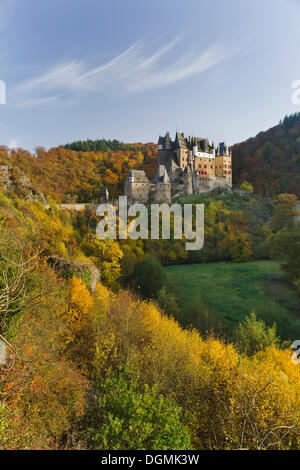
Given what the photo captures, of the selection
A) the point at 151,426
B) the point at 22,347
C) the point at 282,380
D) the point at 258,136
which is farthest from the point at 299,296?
the point at 258,136

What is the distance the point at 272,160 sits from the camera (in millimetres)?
69688

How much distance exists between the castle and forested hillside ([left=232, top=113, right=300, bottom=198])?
1567cm

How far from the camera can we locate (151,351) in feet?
35.5

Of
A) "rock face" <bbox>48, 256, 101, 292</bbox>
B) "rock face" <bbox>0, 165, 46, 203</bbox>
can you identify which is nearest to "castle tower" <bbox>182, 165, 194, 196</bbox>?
"rock face" <bbox>0, 165, 46, 203</bbox>

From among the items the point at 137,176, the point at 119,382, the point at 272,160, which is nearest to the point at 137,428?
the point at 119,382

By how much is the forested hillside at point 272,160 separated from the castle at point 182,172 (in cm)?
1567

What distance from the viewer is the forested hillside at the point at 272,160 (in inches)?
2415

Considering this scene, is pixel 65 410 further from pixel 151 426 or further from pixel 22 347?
pixel 151 426

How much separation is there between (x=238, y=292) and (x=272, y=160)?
5825 cm

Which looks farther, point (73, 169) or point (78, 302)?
point (73, 169)

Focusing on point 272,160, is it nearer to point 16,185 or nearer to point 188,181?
point 188,181

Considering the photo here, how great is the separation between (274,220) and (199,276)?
21.4 metres

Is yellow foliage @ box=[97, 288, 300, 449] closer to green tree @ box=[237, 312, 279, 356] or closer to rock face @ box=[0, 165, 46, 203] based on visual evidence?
green tree @ box=[237, 312, 279, 356]

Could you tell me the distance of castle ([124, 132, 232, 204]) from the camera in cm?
4566
